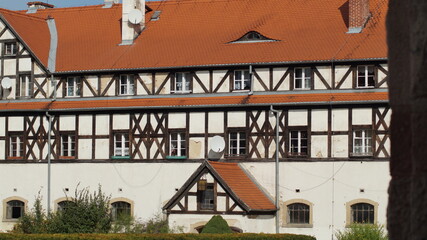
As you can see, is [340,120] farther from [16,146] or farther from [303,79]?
[16,146]

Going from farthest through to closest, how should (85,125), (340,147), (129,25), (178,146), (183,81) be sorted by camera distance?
(129,25)
(85,125)
(183,81)
(178,146)
(340,147)

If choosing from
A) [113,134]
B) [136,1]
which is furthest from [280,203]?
[136,1]

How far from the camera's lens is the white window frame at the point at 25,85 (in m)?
46.3

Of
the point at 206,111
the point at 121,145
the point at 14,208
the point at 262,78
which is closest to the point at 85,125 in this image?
the point at 121,145

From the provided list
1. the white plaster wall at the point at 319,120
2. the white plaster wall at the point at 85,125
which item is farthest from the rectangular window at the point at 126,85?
the white plaster wall at the point at 319,120

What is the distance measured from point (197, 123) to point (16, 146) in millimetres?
9594

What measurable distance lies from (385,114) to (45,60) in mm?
17403

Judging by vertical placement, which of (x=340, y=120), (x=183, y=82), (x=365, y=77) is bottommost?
(x=340, y=120)

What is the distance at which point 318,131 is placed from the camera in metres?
40.6

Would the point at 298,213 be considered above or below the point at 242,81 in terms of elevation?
below

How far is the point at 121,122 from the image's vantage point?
1743 inches

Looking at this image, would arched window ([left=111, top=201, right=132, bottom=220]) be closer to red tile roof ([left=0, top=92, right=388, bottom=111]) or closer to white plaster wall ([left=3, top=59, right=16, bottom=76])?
red tile roof ([left=0, top=92, right=388, bottom=111])

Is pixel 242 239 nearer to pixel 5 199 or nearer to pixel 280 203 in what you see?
pixel 280 203

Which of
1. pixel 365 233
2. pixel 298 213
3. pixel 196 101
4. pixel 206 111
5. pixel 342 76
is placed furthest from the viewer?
pixel 196 101
